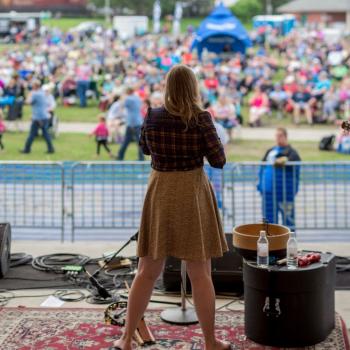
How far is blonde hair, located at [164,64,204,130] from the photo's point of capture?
490cm

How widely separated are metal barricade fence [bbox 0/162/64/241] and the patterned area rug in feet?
10.4

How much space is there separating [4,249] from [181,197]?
305 cm

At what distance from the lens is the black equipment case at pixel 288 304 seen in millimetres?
5348

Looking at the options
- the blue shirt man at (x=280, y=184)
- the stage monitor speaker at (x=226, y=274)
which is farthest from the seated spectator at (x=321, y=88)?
the stage monitor speaker at (x=226, y=274)

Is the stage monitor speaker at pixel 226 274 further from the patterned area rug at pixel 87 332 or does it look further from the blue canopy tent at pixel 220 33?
the blue canopy tent at pixel 220 33

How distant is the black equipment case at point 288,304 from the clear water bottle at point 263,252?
60 millimetres

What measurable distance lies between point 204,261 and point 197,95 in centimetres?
104

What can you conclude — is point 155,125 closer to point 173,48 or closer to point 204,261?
point 204,261

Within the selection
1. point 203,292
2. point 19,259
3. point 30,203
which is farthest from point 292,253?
point 30,203

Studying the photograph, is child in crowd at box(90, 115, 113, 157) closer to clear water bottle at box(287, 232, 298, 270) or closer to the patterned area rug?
the patterned area rug

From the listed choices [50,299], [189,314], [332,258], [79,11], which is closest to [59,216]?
[50,299]

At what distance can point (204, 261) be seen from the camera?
197 inches

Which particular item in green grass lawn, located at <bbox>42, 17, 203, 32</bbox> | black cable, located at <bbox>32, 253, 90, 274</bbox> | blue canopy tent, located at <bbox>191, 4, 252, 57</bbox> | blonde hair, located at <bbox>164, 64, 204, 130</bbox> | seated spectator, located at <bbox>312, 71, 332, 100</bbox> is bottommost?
black cable, located at <bbox>32, 253, 90, 274</bbox>

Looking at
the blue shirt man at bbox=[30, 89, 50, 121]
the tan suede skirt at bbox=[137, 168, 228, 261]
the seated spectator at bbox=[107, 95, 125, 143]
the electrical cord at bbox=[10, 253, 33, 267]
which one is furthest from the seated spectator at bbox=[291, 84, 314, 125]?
the tan suede skirt at bbox=[137, 168, 228, 261]
